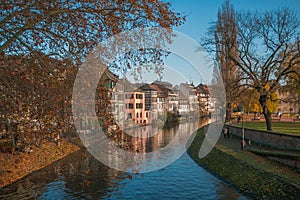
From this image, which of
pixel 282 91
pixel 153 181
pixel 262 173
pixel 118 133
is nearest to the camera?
pixel 118 133

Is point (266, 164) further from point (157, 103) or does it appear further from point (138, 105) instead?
point (157, 103)

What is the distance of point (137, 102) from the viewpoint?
5450 centimetres

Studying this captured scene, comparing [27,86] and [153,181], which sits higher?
[27,86]

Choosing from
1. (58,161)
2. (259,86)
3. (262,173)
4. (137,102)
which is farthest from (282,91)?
(137,102)

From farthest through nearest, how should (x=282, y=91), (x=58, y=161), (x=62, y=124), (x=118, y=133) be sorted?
(x=282, y=91), (x=58, y=161), (x=62, y=124), (x=118, y=133)

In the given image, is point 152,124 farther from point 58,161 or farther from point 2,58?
point 2,58

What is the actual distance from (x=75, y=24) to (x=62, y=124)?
275 cm

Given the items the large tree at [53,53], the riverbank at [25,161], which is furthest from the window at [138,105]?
the large tree at [53,53]

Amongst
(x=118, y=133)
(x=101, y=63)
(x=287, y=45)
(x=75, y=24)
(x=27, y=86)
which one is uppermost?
(x=287, y=45)

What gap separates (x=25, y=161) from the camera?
19250 millimetres

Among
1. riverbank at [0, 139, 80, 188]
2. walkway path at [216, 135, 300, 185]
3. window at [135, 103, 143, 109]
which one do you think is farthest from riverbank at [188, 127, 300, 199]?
window at [135, 103, 143, 109]

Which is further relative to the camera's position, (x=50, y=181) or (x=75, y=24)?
(x=50, y=181)

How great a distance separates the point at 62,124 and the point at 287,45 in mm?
21860

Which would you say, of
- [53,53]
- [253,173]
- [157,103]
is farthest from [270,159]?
[157,103]
